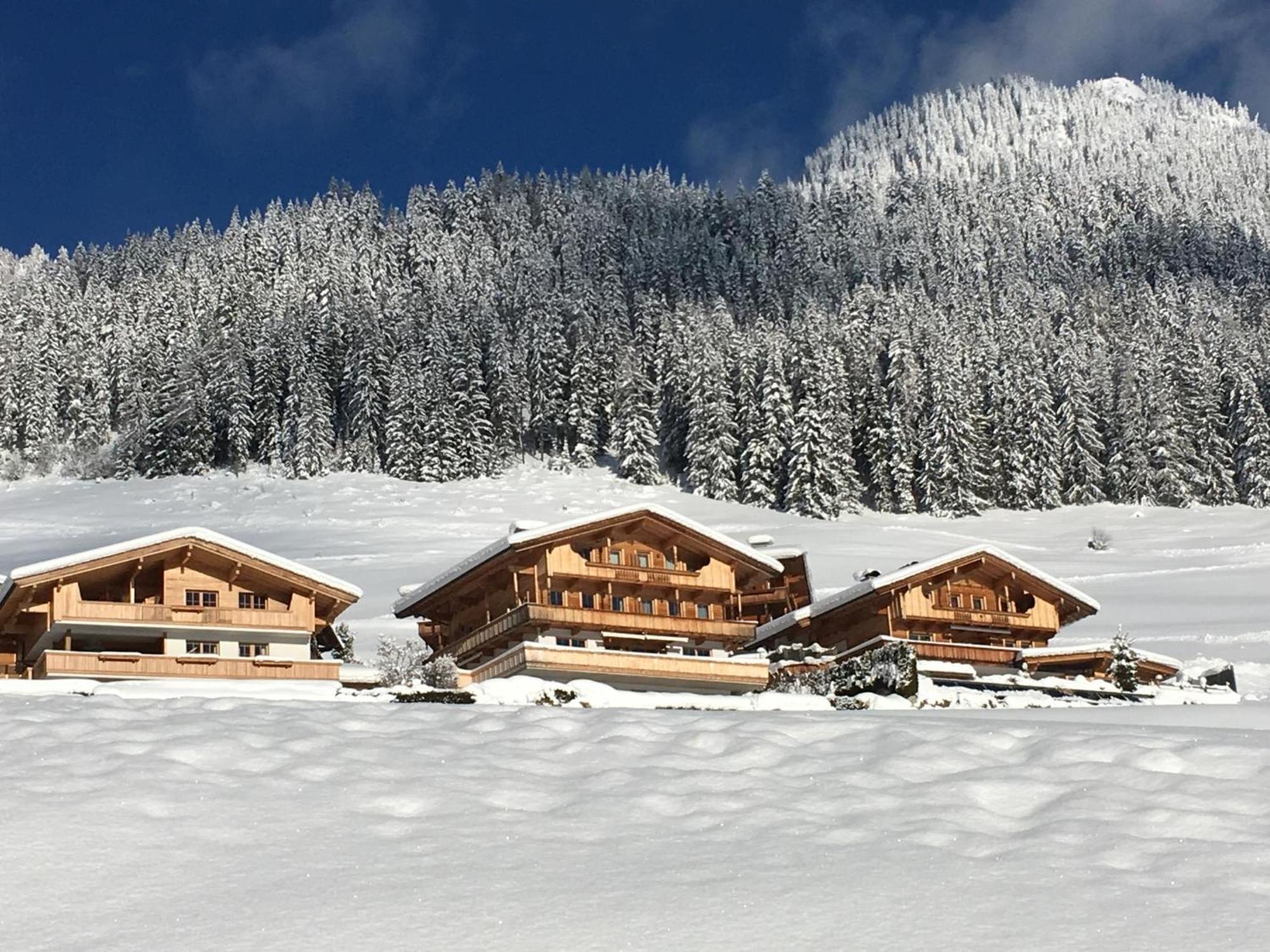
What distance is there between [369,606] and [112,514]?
37.1m

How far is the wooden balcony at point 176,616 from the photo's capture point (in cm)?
3728

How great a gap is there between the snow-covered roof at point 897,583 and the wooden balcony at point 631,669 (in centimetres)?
539

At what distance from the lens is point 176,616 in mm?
38438

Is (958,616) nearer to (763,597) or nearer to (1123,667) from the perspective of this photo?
(1123,667)

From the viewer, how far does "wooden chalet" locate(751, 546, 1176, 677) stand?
152 ft

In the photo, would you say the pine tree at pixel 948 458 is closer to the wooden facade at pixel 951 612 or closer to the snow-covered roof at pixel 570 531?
the wooden facade at pixel 951 612

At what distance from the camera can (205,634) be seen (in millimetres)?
39438

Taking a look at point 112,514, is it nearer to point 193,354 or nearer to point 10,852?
point 193,354

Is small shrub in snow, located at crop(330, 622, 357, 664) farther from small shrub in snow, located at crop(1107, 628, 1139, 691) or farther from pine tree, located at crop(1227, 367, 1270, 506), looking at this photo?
pine tree, located at crop(1227, 367, 1270, 506)

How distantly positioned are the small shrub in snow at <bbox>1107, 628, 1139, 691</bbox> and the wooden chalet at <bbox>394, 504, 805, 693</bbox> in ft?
34.3

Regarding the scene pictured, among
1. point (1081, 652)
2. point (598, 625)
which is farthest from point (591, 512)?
point (598, 625)

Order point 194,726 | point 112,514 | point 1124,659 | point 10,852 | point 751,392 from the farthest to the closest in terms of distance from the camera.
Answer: point 751,392, point 112,514, point 1124,659, point 194,726, point 10,852

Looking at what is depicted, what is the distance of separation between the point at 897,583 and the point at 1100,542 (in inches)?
1789

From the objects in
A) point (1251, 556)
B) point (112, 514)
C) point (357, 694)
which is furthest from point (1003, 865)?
point (112, 514)
